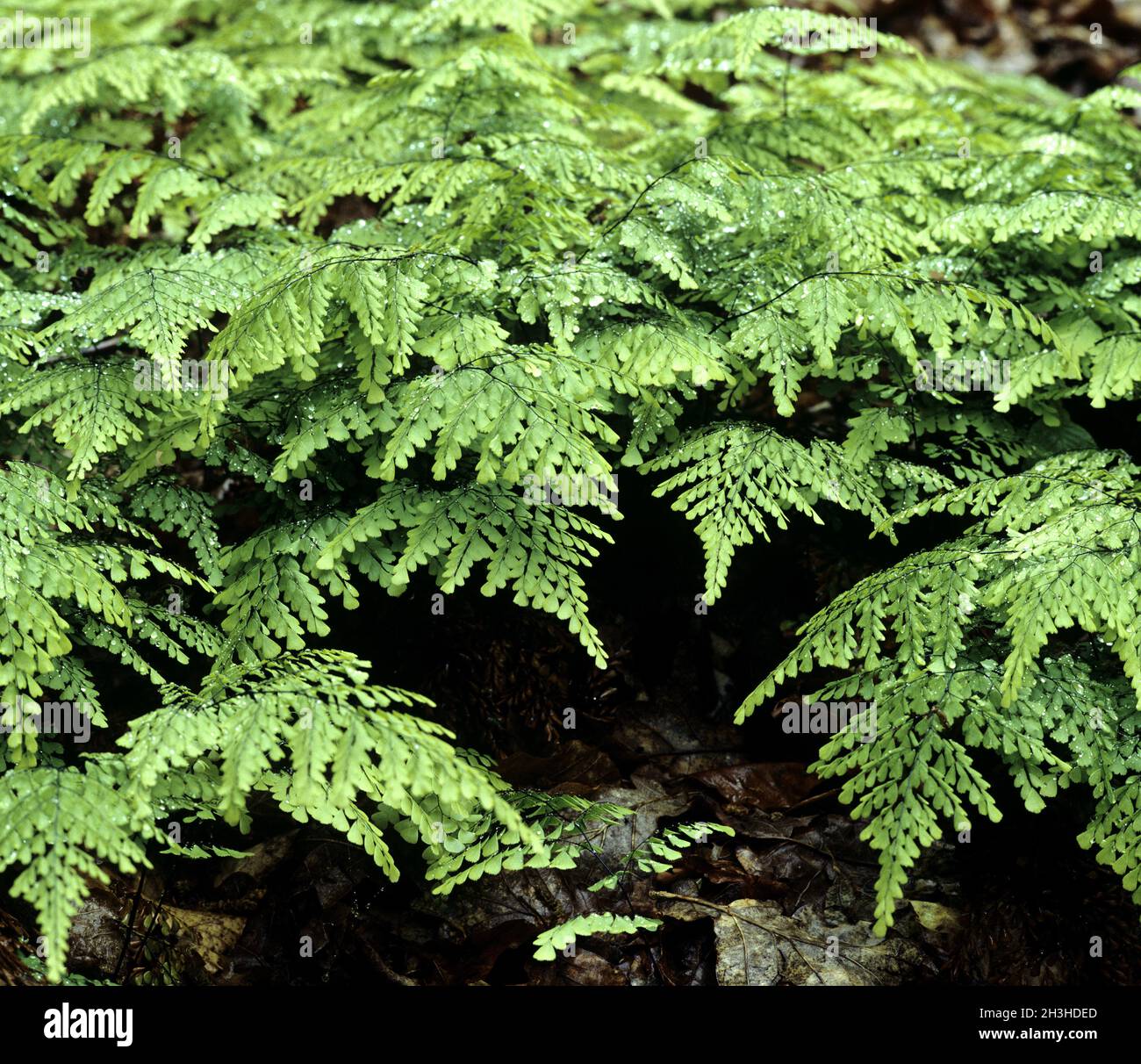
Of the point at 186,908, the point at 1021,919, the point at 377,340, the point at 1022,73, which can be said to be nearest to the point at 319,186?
the point at 377,340

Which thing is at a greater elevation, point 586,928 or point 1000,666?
point 1000,666

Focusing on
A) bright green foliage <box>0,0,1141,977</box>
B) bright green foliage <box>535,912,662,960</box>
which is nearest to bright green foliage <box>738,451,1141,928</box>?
bright green foliage <box>0,0,1141,977</box>

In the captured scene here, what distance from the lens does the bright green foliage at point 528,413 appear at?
8.66 feet

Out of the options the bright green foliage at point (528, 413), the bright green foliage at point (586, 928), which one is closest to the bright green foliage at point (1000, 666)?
the bright green foliage at point (528, 413)

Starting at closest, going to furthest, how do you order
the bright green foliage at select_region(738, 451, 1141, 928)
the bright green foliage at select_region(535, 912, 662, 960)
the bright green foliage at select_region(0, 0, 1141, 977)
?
the bright green foliage at select_region(738, 451, 1141, 928) → the bright green foliage at select_region(0, 0, 1141, 977) → the bright green foliage at select_region(535, 912, 662, 960)

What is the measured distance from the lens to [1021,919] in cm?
302

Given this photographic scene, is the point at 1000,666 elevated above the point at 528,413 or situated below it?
below

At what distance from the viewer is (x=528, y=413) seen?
2783 mm

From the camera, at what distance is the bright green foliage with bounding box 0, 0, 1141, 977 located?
264 centimetres

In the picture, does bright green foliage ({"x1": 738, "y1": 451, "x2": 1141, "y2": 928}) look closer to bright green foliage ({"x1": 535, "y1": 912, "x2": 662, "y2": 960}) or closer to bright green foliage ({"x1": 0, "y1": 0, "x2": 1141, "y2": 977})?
bright green foliage ({"x1": 0, "y1": 0, "x2": 1141, "y2": 977})

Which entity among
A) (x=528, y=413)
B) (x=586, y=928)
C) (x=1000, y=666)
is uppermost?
(x=528, y=413)

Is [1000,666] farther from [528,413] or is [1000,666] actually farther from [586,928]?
[528,413]

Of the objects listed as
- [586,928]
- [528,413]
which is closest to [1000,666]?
[586,928]
